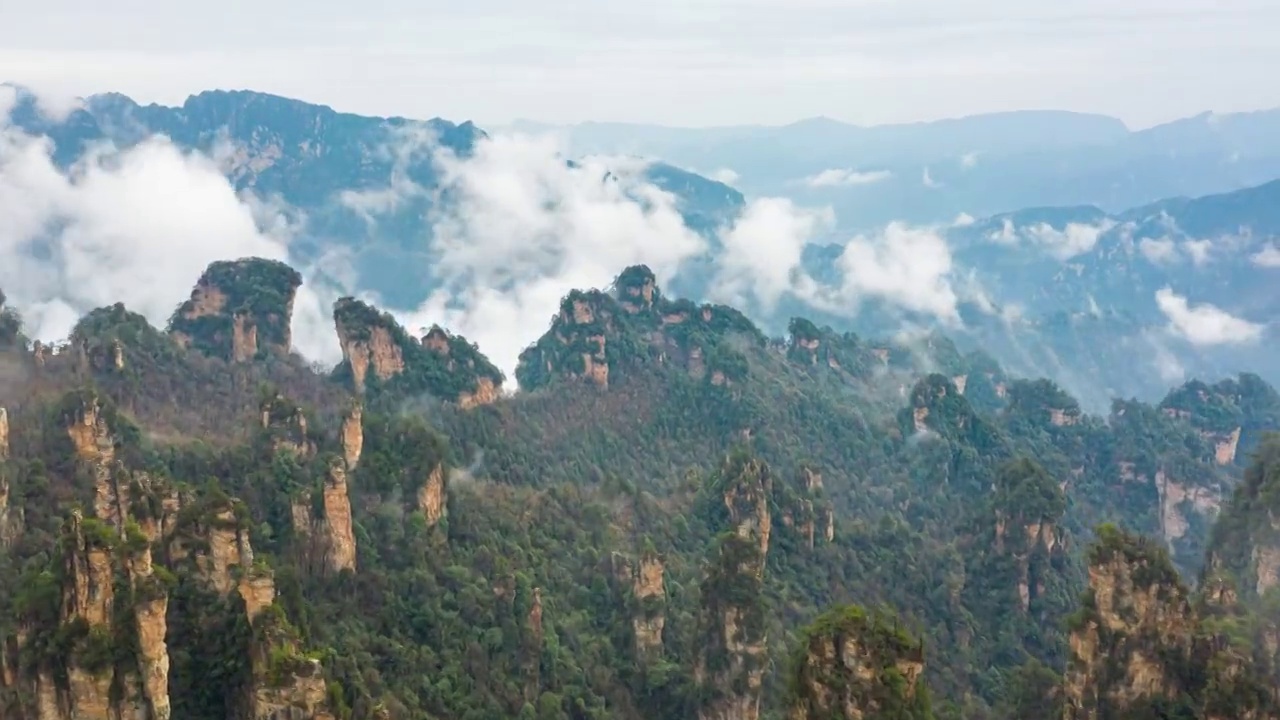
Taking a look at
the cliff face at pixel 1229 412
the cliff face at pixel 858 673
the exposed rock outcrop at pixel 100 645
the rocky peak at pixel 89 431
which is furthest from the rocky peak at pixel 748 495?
the cliff face at pixel 1229 412

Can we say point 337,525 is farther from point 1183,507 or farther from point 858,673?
point 1183,507

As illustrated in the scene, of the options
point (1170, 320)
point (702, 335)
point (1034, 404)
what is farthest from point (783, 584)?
point (1170, 320)

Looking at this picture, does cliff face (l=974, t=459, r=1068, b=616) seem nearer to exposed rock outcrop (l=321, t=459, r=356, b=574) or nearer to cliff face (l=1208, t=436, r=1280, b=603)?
cliff face (l=1208, t=436, r=1280, b=603)

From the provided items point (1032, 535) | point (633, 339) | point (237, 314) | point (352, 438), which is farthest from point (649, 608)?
point (633, 339)

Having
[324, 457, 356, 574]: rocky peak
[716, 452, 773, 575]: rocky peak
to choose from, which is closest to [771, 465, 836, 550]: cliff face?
[716, 452, 773, 575]: rocky peak

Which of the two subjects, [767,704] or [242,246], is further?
[242,246]

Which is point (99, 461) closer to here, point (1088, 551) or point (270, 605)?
point (270, 605)

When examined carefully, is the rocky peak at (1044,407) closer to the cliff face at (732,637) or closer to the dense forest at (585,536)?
the dense forest at (585,536)
